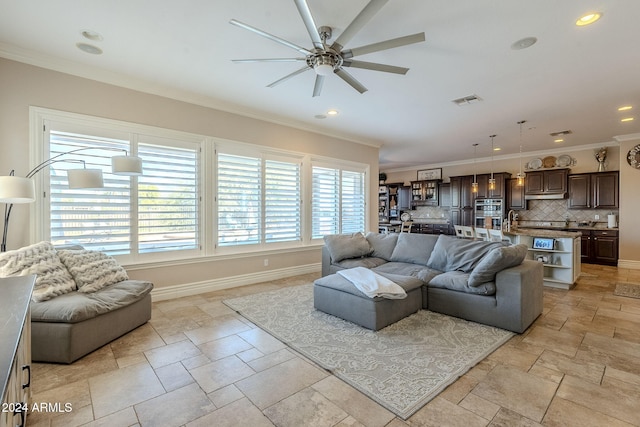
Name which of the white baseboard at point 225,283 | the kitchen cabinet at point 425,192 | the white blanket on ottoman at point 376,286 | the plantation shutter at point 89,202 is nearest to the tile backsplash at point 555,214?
the kitchen cabinet at point 425,192

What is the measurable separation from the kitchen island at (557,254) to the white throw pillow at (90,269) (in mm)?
5861

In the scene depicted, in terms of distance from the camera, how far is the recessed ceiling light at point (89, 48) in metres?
2.95

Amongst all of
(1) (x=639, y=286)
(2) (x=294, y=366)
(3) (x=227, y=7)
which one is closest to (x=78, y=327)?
(2) (x=294, y=366)

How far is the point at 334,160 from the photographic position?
20.1 ft

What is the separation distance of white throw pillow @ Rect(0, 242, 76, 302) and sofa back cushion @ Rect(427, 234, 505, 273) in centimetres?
421

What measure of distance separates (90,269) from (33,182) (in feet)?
3.13

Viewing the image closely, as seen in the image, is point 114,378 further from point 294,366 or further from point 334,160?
point 334,160

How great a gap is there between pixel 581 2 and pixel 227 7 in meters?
2.77

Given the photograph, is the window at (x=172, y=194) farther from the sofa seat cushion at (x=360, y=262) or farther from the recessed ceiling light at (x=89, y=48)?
the sofa seat cushion at (x=360, y=262)

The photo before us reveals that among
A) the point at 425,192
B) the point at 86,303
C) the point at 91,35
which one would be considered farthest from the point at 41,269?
the point at 425,192

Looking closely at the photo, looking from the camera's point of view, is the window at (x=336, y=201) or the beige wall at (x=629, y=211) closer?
the window at (x=336, y=201)

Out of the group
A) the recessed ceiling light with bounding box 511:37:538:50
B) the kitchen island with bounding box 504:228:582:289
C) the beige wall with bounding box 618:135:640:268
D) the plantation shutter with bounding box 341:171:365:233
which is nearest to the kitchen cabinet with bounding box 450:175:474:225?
the beige wall with bounding box 618:135:640:268

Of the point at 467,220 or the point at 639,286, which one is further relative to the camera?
the point at 467,220

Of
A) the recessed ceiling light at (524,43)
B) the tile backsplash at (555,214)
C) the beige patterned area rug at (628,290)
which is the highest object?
the recessed ceiling light at (524,43)
